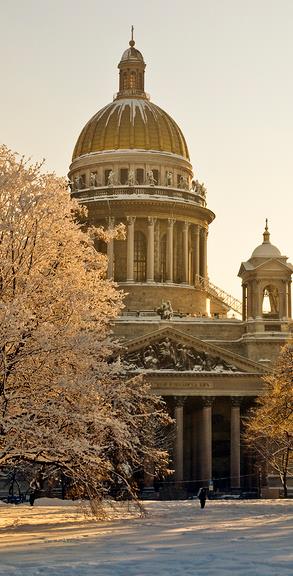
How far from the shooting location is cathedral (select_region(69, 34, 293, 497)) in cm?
8394

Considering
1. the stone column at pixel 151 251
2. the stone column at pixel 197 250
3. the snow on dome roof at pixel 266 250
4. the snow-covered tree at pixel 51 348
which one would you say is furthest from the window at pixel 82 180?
the snow-covered tree at pixel 51 348

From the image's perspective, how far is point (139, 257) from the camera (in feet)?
342

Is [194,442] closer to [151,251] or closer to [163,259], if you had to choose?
[151,251]

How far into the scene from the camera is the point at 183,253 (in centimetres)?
10512

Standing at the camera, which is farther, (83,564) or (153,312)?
(153,312)

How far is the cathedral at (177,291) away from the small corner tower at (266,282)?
81 millimetres

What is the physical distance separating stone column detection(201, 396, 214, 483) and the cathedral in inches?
2.9

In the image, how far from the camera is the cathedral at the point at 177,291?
83.9m

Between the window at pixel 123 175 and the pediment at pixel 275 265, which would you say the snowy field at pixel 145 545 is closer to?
the pediment at pixel 275 265

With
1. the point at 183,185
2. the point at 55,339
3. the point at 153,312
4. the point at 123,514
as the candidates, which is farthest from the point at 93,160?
the point at 55,339

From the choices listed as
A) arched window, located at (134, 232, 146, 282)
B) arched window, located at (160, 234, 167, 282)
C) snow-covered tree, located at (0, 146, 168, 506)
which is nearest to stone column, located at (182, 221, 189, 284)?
arched window, located at (160, 234, 167, 282)

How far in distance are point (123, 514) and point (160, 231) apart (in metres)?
62.9

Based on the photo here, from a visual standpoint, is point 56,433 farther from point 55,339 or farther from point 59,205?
point 59,205

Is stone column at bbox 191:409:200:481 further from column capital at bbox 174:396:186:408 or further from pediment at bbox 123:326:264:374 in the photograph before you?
pediment at bbox 123:326:264:374
